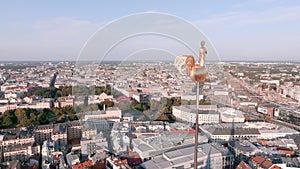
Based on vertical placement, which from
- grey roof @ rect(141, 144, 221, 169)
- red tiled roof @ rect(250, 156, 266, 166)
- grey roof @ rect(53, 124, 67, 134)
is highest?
grey roof @ rect(141, 144, 221, 169)

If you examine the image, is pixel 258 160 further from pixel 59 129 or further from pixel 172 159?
pixel 59 129

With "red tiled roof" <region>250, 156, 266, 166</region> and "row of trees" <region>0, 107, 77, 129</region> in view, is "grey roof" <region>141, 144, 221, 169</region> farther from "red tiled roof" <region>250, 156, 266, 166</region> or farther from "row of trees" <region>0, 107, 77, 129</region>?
"row of trees" <region>0, 107, 77, 129</region>

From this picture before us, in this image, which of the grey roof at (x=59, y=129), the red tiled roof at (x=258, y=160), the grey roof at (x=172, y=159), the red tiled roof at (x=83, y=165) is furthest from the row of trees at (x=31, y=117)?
the red tiled roof at (x=258, y=160)

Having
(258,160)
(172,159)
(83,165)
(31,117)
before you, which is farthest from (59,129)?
(258,160)

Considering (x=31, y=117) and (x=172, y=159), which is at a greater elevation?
(x=172, y=159)

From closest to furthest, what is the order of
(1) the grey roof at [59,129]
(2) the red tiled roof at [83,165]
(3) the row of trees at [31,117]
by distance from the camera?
(2) the red tiled roof at [83,165]
(1) the grey roof at [59,129]
(3) the row of trees at [31,117]

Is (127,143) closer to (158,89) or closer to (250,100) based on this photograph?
(158,89)

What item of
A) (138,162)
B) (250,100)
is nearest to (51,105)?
(138,162)

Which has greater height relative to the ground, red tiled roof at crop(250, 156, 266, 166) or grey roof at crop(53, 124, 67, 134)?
grey roof at crop(53, 124, 67, 134)

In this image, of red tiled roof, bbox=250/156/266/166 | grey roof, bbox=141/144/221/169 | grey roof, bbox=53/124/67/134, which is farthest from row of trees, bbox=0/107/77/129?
red tiled roof, bbox=250/156/266/166

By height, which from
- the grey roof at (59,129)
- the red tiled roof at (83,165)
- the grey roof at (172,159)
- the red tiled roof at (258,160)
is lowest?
the red tiled roof at (258,160)

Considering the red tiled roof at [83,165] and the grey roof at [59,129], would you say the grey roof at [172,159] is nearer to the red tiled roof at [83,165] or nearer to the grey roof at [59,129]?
the red tiled roof at [83,165]
